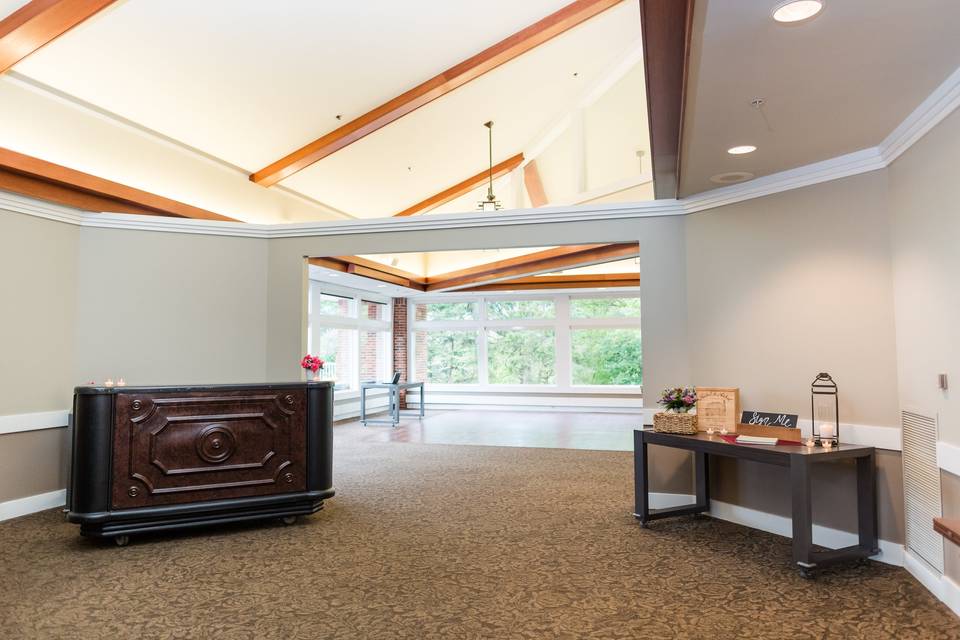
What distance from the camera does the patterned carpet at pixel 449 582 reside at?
2.75 metres

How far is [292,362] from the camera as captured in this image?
5.79 m

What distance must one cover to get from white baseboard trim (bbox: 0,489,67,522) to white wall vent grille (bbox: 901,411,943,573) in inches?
230

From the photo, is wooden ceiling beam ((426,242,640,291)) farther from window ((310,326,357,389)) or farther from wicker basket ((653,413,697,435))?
wicker basket ((653,413,697,435))

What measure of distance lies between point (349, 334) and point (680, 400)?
859cm

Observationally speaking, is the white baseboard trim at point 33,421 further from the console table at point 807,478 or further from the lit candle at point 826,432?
the lit candle at point 826,432

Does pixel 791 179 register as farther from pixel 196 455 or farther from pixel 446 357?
pixel 446 357

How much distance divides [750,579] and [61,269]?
5332mm

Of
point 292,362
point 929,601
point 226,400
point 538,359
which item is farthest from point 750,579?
point 538,359

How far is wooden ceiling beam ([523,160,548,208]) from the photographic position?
8.23 m

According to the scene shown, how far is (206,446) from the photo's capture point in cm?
416

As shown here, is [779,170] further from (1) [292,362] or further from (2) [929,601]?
(1) [292,362]

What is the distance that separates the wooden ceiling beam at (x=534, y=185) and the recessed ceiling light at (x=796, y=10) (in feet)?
19.2

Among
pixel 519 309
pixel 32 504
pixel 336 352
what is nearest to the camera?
pixel 32 504

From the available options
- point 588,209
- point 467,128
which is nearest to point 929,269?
point 588,209
